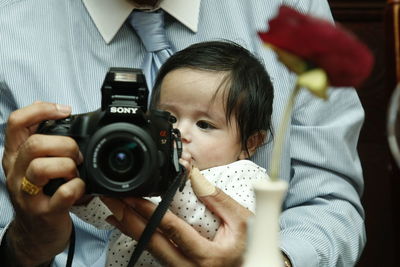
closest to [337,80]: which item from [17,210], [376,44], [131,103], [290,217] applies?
[131,103]

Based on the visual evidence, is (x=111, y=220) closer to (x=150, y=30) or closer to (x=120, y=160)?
(x=120, y=160)

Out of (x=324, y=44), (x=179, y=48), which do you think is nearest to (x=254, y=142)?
(x=179, y=48)

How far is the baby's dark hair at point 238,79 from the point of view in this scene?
1088 mm

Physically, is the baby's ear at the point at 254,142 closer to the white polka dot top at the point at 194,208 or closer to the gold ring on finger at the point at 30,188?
the white polka dot top at the point at 194,208

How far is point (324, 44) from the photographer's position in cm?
48

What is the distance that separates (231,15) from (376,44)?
2.27ft

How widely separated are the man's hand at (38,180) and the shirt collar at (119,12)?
0.36m

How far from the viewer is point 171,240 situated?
2.93 feet

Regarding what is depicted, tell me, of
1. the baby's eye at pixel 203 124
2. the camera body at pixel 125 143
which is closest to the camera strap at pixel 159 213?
the camera body at pixel 125 143

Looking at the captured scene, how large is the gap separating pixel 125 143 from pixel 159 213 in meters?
0.12

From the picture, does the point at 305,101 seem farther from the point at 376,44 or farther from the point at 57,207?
the point at 376,44

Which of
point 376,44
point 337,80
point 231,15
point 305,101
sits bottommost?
point 376,44

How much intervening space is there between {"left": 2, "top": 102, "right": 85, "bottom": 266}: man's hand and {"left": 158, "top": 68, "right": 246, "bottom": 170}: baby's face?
0.22m

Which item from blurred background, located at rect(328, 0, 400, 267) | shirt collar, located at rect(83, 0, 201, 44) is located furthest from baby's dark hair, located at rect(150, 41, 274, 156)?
blurred background, located at rect(328, 0, 400, 267)
